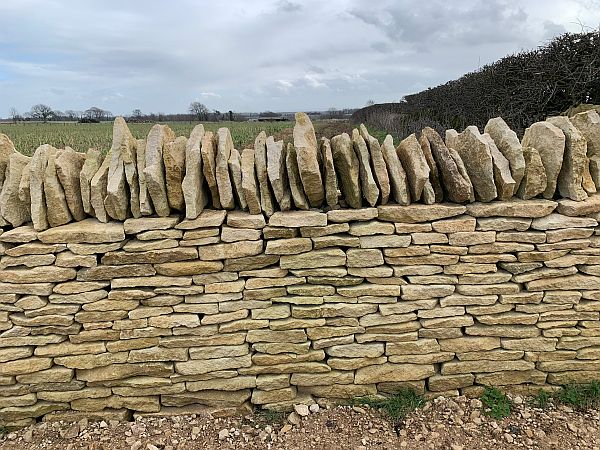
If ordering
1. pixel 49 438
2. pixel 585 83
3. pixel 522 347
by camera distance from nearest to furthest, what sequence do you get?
pixel 49 438, pixel 522 347, pixel 585 83

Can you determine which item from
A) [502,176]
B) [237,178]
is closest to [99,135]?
[237,178]

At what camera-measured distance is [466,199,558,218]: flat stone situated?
113 inches

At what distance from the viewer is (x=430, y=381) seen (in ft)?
10.4

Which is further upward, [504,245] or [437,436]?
[504,245]

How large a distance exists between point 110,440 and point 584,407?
3.19m

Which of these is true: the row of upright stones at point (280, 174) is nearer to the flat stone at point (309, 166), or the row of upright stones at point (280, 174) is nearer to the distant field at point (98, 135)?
the flat stone at point (309, 166)

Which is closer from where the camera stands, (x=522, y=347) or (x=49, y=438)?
(x=49, y=438)

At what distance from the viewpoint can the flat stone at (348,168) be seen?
2.81 metres

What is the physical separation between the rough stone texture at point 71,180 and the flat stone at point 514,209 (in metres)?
2.52

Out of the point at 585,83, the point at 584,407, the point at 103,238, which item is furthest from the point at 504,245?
the point at 585,83

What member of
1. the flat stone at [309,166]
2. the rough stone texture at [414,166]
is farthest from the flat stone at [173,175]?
the rough stone texture at [414,166]

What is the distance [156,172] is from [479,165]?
2017mm

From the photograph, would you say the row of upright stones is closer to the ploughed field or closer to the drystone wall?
the drystone wall

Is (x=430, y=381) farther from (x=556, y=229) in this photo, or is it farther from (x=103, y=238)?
(x=103, y=238)
